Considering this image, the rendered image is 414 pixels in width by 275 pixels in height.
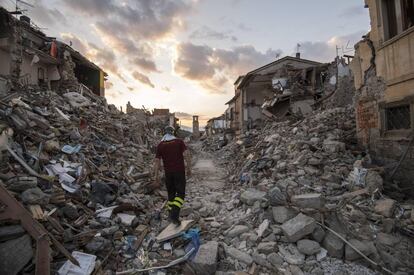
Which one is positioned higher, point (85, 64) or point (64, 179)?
point (85, 64)

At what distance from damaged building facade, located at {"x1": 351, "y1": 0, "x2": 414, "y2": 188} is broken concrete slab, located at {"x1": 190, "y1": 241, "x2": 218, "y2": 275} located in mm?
5268

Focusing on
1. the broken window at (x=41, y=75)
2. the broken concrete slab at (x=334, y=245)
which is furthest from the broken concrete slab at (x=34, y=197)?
the broken window at (x=41, y=75)

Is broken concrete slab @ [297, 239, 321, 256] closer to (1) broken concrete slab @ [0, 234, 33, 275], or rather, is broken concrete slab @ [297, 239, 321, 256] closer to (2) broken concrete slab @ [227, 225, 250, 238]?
(2) broken concrete slab @ [227, 225, 250, 238]

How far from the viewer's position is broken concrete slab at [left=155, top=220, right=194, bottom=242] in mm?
5047

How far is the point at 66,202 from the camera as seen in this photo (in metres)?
5.22

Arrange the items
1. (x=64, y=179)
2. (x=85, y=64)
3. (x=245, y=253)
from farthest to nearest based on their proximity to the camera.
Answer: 1. (x=85, y=64)
2. (x=64, y=179)
3. (x=245, y=253)

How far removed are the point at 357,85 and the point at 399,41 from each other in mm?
1899

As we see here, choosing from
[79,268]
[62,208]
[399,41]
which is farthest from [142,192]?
[399,41]

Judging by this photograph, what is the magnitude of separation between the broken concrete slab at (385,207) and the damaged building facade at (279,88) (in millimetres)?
12382

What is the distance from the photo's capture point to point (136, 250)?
477 cm

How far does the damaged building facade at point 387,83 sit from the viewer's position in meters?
6.33

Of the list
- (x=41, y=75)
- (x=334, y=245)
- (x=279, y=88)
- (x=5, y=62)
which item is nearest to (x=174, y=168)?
(x=334, y=245)

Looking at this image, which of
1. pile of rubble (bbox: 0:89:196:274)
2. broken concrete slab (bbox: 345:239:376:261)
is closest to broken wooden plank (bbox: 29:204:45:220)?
pile of rubble (bbox: 0:89:196:274)

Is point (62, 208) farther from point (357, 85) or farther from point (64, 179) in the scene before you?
point (357, 85)
